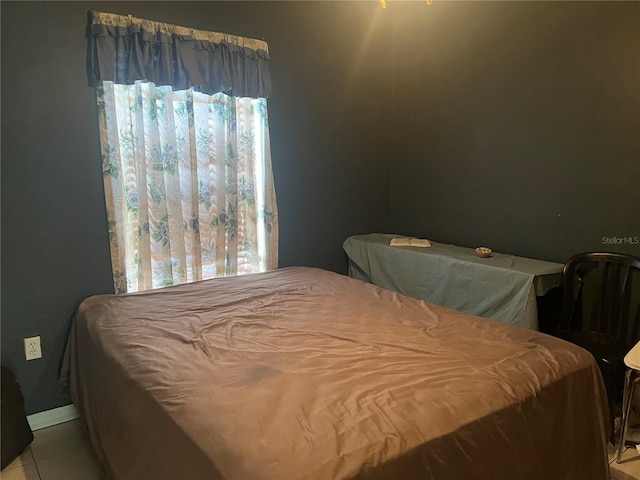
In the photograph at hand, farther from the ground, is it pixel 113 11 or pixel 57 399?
pixel 113 11

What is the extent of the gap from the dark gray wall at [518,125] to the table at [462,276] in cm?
28

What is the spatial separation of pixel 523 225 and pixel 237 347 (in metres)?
2.01

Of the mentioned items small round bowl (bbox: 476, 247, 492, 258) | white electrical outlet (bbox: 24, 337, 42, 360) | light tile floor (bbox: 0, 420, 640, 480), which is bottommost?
light tile floor (bbox: 0, 420, 640, 480)

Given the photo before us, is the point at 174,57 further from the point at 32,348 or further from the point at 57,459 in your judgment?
the point at 57,459

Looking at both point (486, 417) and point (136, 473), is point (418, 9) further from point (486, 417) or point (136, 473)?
point (136, 473)

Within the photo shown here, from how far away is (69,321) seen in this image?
7.92 feet

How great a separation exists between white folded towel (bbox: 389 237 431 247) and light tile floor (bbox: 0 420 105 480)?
2121 millimetres

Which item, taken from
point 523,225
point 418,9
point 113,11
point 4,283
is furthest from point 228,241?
point 418,9

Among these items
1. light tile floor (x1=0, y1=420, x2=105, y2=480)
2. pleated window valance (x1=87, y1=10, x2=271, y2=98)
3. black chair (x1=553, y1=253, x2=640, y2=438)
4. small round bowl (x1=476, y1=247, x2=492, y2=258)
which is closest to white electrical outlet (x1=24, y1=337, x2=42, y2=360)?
light tile floor (x1=0, y1=420, x2=105, y2=480)

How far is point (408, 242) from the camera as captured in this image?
3.20 meters

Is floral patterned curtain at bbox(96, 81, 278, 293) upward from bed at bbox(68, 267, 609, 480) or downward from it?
upward

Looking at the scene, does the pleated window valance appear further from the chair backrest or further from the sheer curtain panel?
the chair backrest

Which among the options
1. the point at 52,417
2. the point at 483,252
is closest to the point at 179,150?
the point at 52,417

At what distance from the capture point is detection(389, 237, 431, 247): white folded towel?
3.13m
